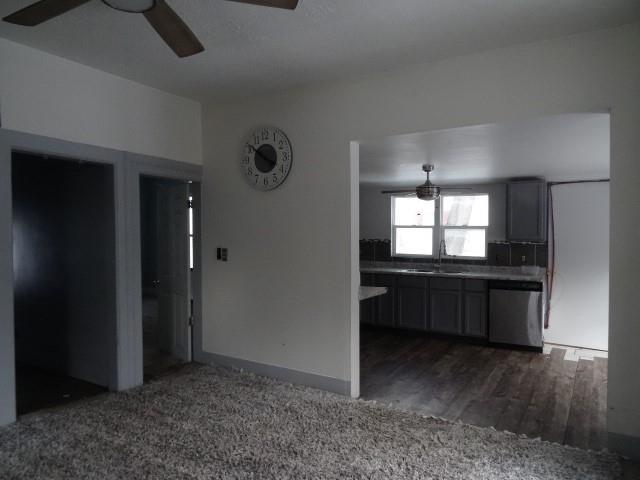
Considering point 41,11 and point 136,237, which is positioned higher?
point 41,11

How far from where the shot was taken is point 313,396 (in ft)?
11.0

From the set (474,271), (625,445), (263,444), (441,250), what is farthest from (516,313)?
(263,444)

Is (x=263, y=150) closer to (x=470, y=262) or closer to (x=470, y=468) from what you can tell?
(x=470, y=468)

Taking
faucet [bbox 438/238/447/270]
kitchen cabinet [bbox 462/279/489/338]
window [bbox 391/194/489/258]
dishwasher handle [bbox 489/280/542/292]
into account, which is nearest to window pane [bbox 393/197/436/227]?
window [bbox 391/194/489/258]

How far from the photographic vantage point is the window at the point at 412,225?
661cm

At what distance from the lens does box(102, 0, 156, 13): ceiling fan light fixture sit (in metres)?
1.74

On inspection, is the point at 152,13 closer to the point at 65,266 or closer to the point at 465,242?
the point at 65,266

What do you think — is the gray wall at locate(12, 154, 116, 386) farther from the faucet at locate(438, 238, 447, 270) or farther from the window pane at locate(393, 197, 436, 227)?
the faucet at locate(438, 238, 447, 270)

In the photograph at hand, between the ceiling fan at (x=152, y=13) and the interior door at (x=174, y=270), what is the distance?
227 centimetres

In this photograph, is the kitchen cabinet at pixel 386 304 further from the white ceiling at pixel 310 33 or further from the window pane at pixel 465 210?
the white ceiling at pixel 310 33

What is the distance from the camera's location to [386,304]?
6.13 m

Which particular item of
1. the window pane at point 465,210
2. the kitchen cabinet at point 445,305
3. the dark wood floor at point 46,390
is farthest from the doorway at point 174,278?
the window pane at point 465,210

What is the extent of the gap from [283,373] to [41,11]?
2925 millimetres

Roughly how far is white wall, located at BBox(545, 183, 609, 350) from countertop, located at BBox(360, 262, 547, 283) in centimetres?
39
